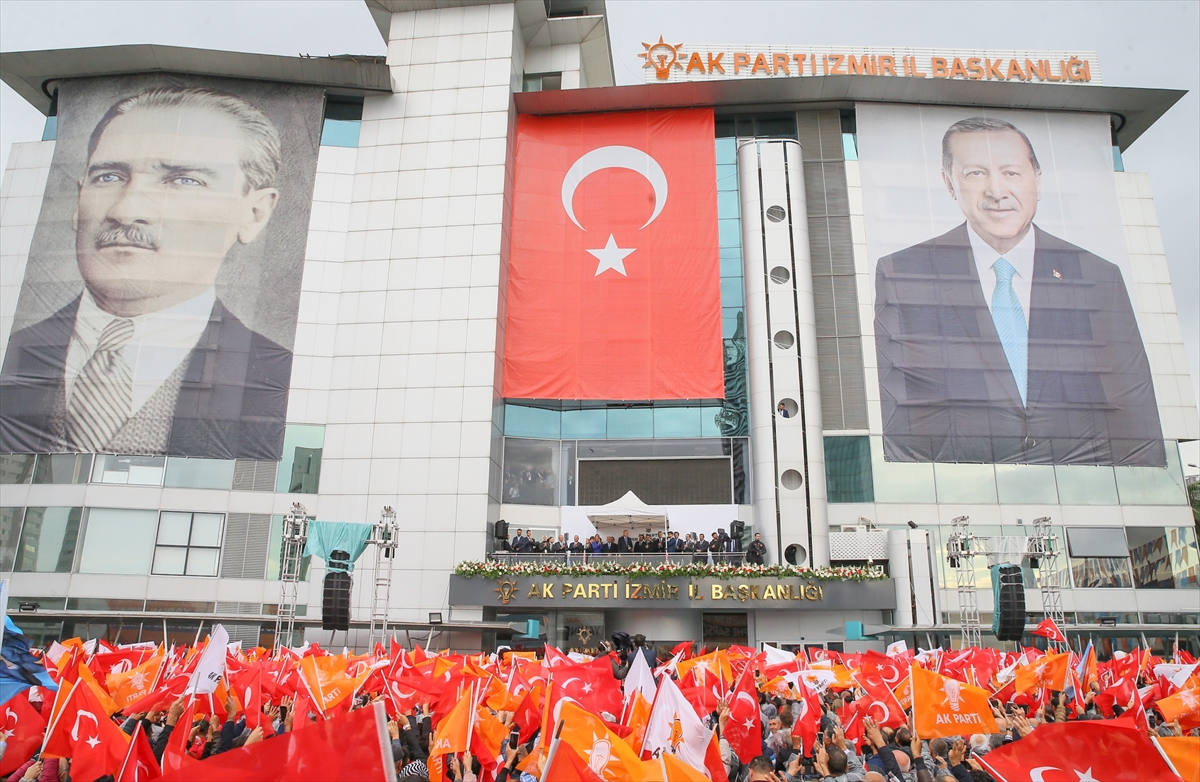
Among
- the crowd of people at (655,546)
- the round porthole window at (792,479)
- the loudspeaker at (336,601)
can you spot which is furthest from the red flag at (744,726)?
the round porthole window at (792,479)

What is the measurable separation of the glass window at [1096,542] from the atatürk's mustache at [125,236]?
39564 mm

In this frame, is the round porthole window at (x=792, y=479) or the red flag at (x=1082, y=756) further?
the round porthole window at (x=792, y=479)

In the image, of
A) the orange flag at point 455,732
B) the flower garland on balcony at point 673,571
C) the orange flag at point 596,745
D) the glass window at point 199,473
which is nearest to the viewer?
the orange flag at point 596,745

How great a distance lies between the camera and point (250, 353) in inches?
1378

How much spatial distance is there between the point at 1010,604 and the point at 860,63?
1088 inches

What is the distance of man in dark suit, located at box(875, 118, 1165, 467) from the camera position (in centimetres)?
3481

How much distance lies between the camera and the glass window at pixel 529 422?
35.7 m

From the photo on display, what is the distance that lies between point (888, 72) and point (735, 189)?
1016 centimetres

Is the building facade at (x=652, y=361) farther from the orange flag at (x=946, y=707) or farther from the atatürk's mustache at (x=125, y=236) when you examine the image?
the orange flag at (x=946, y=707)

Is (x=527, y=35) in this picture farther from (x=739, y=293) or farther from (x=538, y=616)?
(x=538, y=616)

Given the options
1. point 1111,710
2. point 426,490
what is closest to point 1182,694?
point 1111,710

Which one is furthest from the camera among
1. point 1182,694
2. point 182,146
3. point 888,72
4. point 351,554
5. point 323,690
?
point 888,72

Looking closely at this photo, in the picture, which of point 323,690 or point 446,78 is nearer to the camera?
point 323,690

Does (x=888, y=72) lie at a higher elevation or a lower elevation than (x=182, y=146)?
higher
